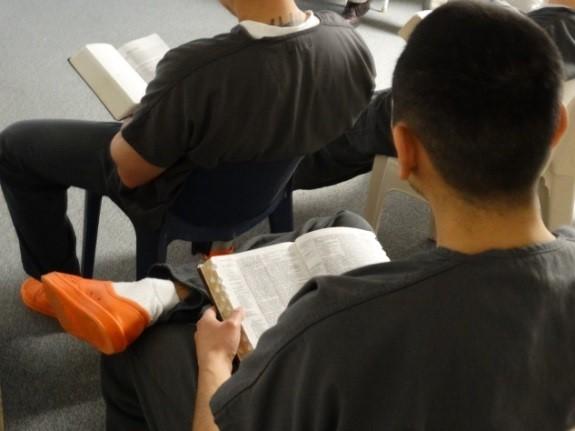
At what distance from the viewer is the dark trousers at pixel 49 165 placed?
1.40 meters

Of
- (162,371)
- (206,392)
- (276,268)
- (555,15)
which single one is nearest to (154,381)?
(162,371)

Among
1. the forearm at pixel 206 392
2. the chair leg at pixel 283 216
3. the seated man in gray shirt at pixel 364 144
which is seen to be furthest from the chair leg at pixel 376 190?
the forearm at pixel 206 392

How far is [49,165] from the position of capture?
4.63 feet

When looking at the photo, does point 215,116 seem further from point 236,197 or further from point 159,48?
point 159,48

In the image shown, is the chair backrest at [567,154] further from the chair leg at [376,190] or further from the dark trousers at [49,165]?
the dark trousers at [49,165]

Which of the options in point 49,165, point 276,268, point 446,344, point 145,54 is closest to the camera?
point 446,344

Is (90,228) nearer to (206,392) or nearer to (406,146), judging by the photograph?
(206,392)

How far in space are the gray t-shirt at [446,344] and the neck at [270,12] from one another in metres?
0.65

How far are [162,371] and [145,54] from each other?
76 cm

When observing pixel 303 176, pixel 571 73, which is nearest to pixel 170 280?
pixel 303 176

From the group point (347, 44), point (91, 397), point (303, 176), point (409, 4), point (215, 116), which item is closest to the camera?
point (215, 116)

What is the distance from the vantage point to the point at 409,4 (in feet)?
12.0

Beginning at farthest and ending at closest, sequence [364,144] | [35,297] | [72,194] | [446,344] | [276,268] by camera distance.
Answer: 1. [72,194]
2. [364,144]
3. [35,297]
4. [276,268]
5. [446,344]

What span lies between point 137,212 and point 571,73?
102 centimetres
